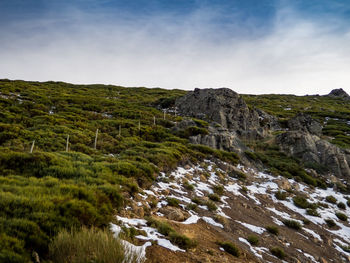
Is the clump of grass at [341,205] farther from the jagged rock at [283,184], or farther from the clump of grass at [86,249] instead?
the clump of grass at [86,249]

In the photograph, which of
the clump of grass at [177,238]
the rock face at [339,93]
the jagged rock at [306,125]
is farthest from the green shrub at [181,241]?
the rock face at [339,93]

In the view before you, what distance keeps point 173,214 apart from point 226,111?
2551 cm

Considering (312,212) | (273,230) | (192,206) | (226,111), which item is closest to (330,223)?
(312,212)

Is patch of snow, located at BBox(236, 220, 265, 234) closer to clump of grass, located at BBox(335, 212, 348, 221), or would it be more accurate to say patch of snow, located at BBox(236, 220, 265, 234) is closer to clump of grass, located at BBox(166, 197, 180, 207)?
clump of grass, located at BBox(166, 197, 180, 207)

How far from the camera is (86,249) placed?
10.5 feet

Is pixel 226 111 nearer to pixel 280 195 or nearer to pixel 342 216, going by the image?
pixel 280 195

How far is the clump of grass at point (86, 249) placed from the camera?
3.05 metres

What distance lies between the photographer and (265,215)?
9.64m

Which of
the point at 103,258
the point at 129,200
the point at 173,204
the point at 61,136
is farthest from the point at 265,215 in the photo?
the point at 61,136

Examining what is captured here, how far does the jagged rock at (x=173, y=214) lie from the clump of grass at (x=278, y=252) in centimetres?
310

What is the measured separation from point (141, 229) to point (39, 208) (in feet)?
7.72

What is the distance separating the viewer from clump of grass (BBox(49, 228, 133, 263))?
3.05 m

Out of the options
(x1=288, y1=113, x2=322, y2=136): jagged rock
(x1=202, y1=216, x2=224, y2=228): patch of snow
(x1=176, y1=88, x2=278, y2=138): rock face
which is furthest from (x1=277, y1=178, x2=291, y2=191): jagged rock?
(x1=288, y1=113, x2=322, y2=136): jagged rock

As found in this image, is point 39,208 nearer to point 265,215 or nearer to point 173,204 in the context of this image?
point 173,204
